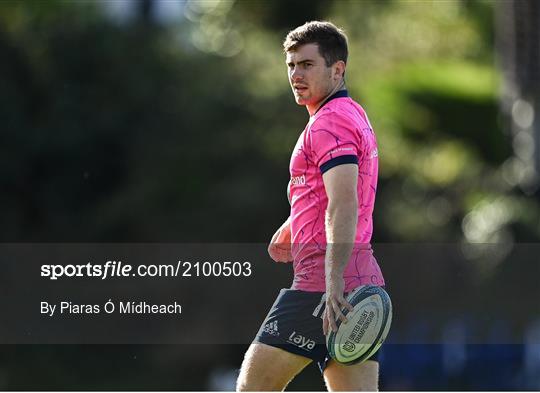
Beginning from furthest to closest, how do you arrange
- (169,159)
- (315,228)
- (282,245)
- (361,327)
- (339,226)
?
(169,159)
(282,245)
(315,228)
(361,327)
(339,226)

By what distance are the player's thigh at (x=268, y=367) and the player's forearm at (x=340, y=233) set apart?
0.50m

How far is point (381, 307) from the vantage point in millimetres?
5723

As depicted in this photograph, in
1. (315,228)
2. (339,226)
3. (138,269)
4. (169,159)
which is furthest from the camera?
(169,159)

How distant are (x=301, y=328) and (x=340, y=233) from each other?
537 millimetres

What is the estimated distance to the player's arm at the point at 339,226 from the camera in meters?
5.52

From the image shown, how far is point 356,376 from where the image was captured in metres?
5.85

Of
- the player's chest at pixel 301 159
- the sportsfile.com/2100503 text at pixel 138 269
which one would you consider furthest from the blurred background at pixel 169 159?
the player's chest at pixel 301 159

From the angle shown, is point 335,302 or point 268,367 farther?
point 268,367

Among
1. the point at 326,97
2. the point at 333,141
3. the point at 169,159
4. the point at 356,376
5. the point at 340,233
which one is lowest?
the point at 356,376

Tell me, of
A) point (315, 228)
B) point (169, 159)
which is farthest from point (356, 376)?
point (169, 159)

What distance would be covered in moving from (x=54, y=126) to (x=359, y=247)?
707 inches

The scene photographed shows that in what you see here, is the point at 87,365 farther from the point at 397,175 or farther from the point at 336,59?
the point at 336,59

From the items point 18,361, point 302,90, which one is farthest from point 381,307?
point 18,361

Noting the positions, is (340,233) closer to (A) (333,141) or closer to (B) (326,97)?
(A) (333,141)
